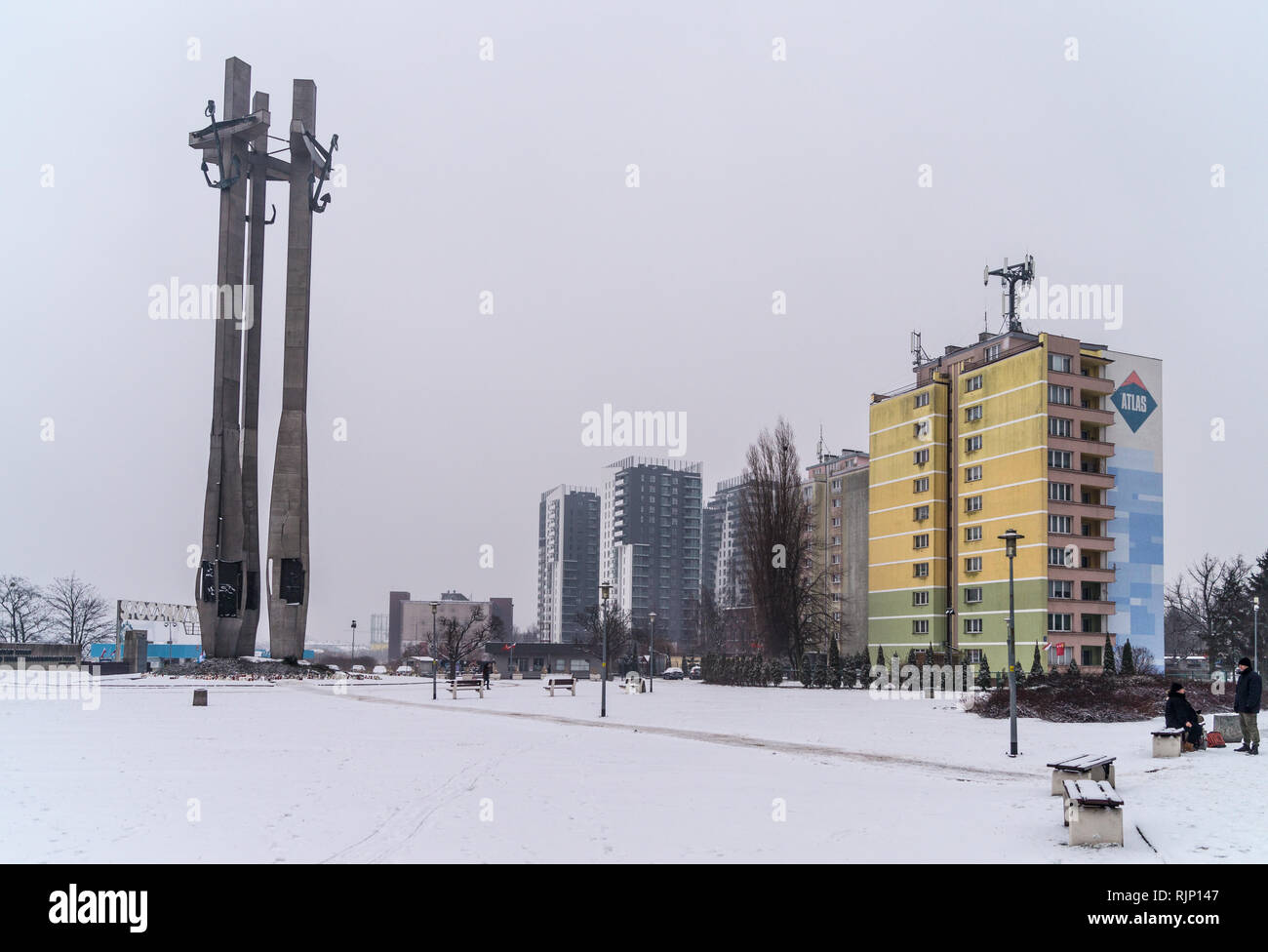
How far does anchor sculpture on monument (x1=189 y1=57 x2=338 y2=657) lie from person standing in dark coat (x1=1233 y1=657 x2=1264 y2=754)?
144ft

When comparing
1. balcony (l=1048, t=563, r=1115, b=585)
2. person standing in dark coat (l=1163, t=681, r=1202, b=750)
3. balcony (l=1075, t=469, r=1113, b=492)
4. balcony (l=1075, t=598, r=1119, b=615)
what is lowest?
person standing in dark coat (l=1163, t=681, r=1202, b=750)

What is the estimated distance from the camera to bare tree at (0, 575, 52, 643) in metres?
82.6

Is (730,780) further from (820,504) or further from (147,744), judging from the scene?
(820,504)

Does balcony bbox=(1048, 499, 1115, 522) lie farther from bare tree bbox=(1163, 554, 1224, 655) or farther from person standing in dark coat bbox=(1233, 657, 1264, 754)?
person standing in dark coat bbox=(1233, 657, 1264, 754)

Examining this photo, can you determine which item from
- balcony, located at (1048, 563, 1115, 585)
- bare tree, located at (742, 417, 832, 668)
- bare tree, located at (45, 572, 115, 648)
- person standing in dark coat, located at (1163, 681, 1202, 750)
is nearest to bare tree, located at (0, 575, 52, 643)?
Answer: bare tree, located at (45, 572, 115, 648)

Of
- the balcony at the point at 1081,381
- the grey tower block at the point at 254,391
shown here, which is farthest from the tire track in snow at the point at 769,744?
the balcony at the point at 1081,381

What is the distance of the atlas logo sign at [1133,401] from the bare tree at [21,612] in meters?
81.9

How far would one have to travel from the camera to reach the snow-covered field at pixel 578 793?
1022 cm

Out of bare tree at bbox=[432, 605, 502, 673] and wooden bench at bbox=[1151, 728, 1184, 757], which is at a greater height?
wooden bench at bbox=[1151, 728, 1184, 757]

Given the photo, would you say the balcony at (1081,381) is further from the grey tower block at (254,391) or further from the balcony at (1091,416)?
the grey tower block at (254,391)

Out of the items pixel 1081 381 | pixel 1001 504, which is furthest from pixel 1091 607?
pixel 1081 381

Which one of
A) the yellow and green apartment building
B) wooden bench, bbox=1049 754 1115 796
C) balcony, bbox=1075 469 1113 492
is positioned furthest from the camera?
balcony, bbox=1075 469 1113 492

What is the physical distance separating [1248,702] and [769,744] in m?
8.61

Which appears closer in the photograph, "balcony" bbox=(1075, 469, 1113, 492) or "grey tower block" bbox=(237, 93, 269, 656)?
"grey tower block" bbox=(237, 93, 269, 656)
